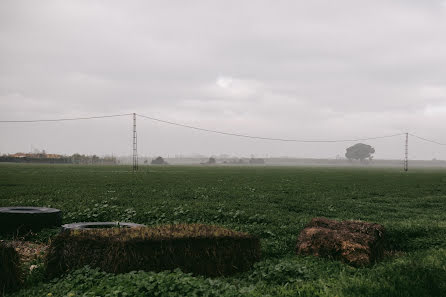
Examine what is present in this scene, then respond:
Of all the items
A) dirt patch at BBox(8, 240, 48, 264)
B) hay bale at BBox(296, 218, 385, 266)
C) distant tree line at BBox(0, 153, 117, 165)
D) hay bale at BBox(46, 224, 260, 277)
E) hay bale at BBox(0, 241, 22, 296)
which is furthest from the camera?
distant tree line at BBox(0, 153, 117, 165)

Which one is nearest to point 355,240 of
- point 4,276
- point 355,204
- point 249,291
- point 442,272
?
point 442,272

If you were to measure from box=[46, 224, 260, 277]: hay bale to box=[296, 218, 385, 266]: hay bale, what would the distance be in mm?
2134

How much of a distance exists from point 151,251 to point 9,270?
2.96m

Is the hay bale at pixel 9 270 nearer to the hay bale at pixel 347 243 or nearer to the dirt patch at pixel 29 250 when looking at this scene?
the dirt patch at pixel 29 250

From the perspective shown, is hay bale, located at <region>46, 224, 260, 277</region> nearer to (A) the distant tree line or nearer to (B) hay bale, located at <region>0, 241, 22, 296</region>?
(B) hay bale, located at <region>0, 241, 22, 296</region>

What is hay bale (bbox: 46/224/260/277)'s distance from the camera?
8.38 m

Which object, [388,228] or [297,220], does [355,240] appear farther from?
[297,220]

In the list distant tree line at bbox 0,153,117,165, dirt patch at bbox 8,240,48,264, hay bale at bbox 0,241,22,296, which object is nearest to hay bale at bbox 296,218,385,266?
hay bale at bbox 0,241,22,296

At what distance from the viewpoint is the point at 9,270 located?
26.8ft

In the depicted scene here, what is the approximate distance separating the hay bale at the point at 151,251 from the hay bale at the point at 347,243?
2134mm

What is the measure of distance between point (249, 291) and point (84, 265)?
12.4 ft

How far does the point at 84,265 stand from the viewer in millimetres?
8594

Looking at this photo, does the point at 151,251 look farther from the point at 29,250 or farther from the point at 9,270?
the point at 29,250

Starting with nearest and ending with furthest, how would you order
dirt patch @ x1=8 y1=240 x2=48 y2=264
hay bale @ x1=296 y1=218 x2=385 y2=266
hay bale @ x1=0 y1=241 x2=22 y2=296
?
hay bale @ x1=0 y1=241 x2=22 y2=296 → hay bale @ x1=296 y1=218 x2=385 y2=266 → dirt patch @ x1=8 y1=240 x2=48 y2=264
